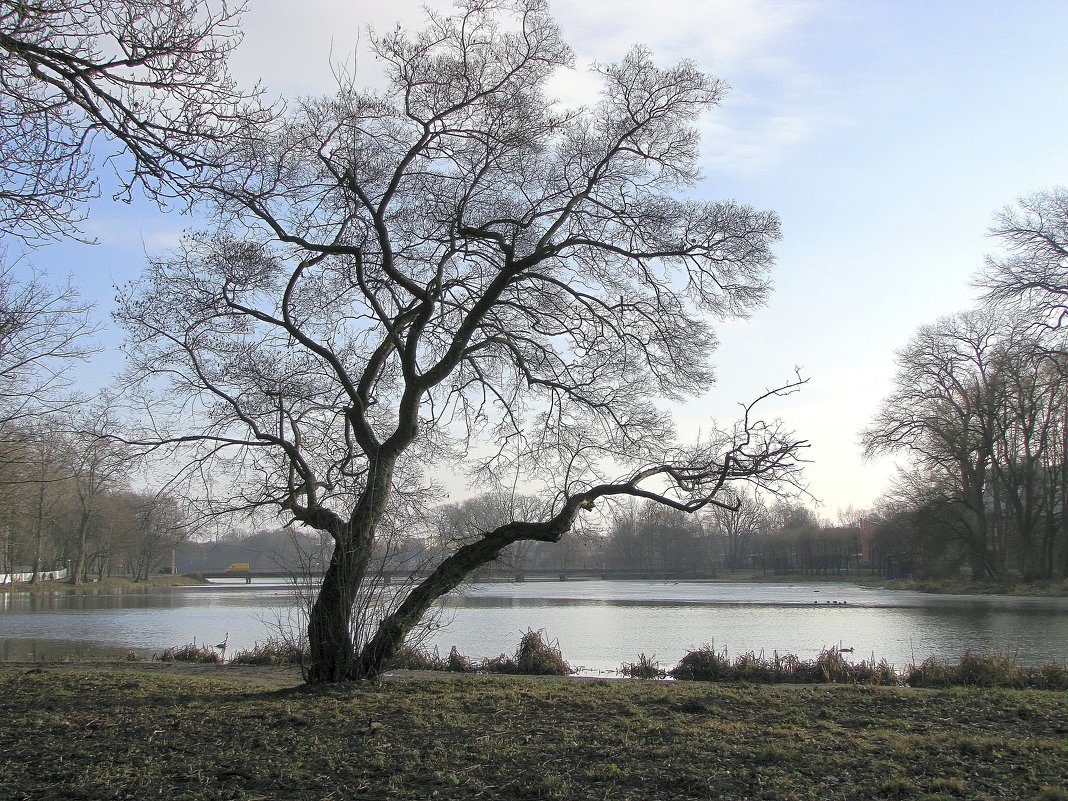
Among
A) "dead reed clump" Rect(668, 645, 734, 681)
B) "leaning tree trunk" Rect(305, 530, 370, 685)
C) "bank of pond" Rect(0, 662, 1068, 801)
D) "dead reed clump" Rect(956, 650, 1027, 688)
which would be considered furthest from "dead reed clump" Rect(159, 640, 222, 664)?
"dead reed clump" Rect(956, 650, 1027, 688)

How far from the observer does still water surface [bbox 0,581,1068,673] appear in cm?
1723

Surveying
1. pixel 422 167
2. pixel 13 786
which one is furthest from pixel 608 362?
pixel 13 786

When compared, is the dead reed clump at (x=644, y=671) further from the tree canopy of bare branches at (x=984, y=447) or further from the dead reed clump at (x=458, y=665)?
the tree canopy of bare branches at (x=984, y=447)

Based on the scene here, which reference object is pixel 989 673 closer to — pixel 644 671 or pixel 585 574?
pixel 644 671

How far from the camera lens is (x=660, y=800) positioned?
504cm

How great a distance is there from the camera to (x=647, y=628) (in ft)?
77.8

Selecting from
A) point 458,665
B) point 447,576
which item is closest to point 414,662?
point 458,665

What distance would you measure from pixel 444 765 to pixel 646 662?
801cm

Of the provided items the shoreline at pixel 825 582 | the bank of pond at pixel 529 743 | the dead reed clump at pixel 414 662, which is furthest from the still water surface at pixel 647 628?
the shoreline at pixel 825 582

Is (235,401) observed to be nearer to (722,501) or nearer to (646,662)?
(722,501)

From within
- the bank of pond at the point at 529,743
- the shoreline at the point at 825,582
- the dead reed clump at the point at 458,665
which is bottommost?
the shoreline at the point at 825,582

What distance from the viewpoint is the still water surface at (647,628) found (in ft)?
56.5

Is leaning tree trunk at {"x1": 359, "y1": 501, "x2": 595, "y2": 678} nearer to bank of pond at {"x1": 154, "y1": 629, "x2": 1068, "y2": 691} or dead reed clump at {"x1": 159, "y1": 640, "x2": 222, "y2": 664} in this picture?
bank of pond at {"x1": 154, "y1": 629, "x2": 1068, "y2": 691}

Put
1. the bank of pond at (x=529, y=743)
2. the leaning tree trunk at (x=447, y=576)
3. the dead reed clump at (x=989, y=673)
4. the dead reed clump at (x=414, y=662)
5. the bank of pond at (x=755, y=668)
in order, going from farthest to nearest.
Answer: the dead reed clump at (x=414, y=662) < the bank of pond at (x=755, y=668) < the dead reed clump at (x=989, y=673) < the leaning tree trunk at (x=447, y=576) < the bank of pond at (x=529, y=743)
